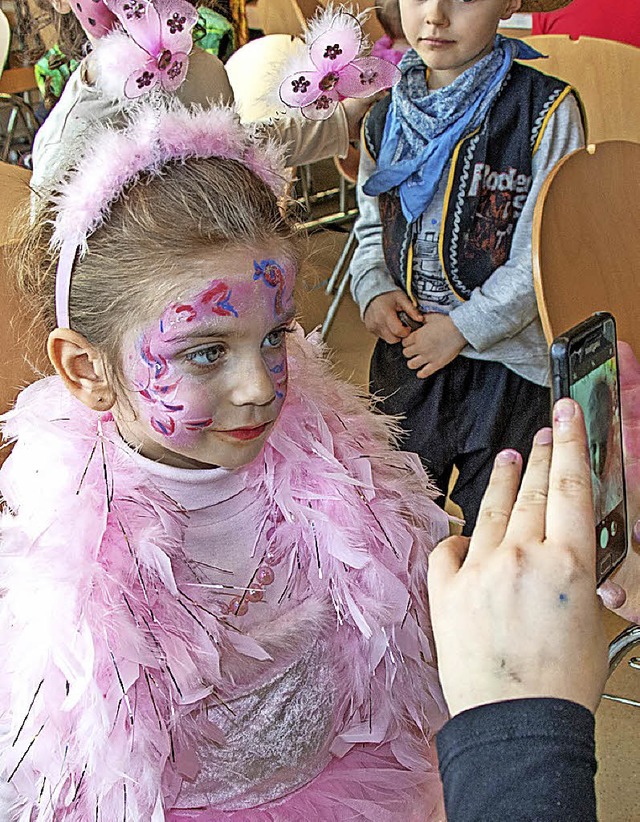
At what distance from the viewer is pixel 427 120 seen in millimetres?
1500

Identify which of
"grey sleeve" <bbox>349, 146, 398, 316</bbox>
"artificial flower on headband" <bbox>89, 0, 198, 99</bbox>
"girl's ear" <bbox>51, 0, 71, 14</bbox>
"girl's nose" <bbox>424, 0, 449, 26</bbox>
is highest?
"girl's ear" <bbox>51, 0, 71, 14</bbox>

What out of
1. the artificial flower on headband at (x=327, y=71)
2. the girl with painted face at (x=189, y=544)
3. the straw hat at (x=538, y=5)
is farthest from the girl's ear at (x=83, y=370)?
the straw hat at (x=538, y=5)

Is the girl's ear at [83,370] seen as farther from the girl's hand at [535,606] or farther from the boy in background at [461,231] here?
the boy in background at [461,231]

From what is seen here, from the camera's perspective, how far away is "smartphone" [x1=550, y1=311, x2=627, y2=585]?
0.66 m

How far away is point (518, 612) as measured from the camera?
1.73ft

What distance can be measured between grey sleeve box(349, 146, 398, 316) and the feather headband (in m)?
0.76

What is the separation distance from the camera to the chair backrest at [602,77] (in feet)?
6.22

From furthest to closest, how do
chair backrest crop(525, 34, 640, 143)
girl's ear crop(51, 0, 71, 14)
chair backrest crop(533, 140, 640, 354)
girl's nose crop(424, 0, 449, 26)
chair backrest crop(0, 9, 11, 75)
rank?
1. chair backrest crop(0, 9, 11, 75)
2. chair backrest crop(525, 34, 640, 143)
3. girl's nose crop(424, 0, 449, 26)
4. girl's ear crop(51, 0, 71, 14)
5. chair backrest crop(533, 140, 640, 354)

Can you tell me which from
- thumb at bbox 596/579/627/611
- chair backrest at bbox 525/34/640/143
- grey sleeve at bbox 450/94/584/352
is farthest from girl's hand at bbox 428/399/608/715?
chair backrest at bbox 525/34/640/143

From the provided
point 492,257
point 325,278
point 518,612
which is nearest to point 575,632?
point 518,612

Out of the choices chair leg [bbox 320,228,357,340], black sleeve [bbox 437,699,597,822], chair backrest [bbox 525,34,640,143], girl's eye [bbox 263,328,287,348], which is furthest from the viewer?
chair leg [bbox 320,228,357,340]

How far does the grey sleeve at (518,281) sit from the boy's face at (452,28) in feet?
0.54

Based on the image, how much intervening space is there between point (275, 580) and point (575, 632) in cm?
46

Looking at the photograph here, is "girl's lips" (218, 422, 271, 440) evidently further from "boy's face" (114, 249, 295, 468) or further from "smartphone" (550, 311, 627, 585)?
"smartphone" (550, 311, 627, 585)
